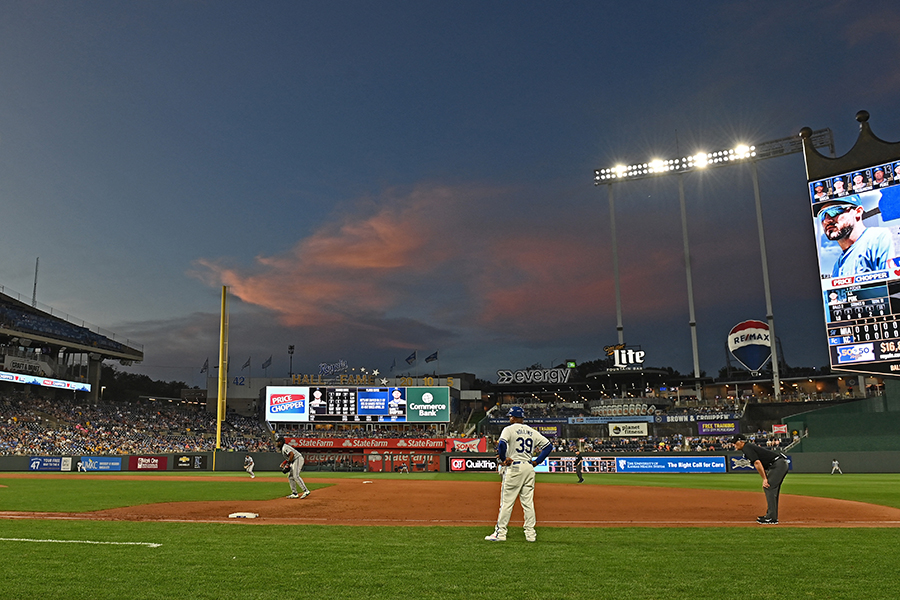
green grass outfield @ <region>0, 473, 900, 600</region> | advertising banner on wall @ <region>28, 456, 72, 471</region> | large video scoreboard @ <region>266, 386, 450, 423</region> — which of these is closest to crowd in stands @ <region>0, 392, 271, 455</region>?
large video scoreboard @ <region>266, 386, 450, 423</region>

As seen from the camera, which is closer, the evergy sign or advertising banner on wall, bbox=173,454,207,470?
advertising banner on wall, bbox=173,454,207,470

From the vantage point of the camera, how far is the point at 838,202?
2555cm

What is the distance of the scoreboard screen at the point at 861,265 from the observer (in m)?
23.9

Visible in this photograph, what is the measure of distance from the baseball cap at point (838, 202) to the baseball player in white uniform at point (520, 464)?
2309cm

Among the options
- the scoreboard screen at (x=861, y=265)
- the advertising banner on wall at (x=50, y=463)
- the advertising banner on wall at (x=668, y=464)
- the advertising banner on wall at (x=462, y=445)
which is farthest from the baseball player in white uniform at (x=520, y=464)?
the advertising banner on wall at (x=462, y=445)

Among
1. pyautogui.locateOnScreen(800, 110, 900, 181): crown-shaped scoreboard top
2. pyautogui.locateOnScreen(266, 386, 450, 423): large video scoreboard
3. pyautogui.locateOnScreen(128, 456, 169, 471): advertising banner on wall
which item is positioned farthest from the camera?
pyautogui.locateOnScreen(266, 386, 450, 423): large video scoreboard

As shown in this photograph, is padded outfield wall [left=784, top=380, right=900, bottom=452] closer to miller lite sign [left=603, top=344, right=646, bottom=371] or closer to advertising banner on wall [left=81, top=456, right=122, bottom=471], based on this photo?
miller lite sign [left=603, top=344, right=646, bottom=371]

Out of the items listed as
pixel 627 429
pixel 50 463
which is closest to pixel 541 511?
pixel 50 463

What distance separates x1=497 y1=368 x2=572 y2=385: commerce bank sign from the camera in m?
71.6

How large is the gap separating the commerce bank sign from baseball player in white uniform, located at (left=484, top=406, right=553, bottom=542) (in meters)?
63.8

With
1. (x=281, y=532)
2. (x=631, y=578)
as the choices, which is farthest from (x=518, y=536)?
(x=281, y=532)

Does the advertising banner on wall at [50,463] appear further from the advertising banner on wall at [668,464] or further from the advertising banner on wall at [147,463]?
the advertising banner on wall at [668,464]

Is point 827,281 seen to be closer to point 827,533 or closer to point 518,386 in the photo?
point 827,533

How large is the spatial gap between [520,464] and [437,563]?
8.19 ft
